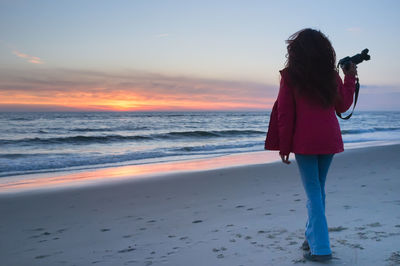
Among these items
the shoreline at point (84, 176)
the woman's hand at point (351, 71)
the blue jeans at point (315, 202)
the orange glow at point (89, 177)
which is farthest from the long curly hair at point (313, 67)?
the orange glow at point (89, 177)

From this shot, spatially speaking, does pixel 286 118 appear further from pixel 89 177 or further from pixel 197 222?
pixel 89 177

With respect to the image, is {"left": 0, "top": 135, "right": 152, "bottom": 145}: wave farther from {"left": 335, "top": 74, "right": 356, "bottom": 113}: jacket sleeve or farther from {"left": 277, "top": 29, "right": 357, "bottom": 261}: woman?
{"left": 335, "top": 74, "right": 356, "bottom": 113}: jacket sleeve

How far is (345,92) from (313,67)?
37cm

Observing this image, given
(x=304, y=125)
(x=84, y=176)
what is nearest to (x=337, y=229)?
(x=304, y=125)

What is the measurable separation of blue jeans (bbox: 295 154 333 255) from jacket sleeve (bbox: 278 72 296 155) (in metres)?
0.16

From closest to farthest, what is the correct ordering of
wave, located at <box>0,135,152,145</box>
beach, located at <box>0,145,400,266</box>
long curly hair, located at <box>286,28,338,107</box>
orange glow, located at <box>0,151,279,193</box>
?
long curly hair, located at <box>286,28,338,107</box> < beach, located at <box>0,145,400,266</box> < orange glow, located at <box>0,151,279,193</box> < wave, located at <box>0,135,152,145</box>

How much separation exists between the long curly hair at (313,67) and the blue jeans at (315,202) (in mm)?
431

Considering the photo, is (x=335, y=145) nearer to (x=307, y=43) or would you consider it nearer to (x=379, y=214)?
(x=307, y=43)

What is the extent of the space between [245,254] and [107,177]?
6087mm

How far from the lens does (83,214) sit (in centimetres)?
508

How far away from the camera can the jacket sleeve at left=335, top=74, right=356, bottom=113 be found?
266 centimetres

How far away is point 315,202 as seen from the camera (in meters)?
2.68

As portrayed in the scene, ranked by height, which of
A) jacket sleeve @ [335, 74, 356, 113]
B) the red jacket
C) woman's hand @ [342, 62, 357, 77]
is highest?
woman's hand @ [342, 62, 357, 77]

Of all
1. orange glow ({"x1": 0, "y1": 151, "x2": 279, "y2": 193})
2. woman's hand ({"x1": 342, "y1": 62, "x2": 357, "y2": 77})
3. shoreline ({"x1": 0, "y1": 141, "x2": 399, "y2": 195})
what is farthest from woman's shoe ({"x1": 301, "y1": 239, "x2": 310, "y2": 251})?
orange glow ({"x1": 0, "y1": 151, "x2": 279, "y2": 193})
